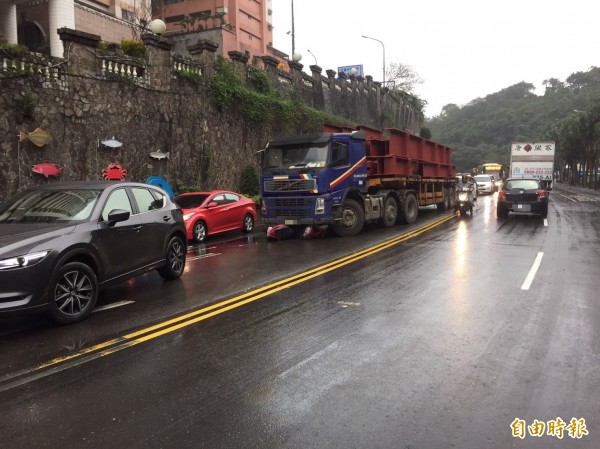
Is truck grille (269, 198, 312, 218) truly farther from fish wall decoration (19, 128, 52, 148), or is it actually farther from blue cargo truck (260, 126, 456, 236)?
fish wall decoration (19, 128, 52, 148)

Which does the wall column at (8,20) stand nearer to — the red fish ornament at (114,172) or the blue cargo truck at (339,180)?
the red fish ornament at (114,172)

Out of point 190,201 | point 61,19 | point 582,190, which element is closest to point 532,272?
point 190,201

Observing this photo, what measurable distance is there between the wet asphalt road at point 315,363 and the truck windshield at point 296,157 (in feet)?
16.6

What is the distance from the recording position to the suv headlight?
16.6ft

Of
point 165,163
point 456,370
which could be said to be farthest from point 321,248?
point 165,163

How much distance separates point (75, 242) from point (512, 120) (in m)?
108

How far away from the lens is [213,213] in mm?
13656

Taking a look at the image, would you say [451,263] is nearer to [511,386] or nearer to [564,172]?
[511,386]

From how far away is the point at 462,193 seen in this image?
1947cm

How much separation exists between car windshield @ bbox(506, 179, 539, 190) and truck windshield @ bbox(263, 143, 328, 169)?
8.87 metres

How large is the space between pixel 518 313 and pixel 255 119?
1851cm

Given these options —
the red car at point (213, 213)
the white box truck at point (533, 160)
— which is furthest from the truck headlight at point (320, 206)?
the white box truck at point (533, 160)

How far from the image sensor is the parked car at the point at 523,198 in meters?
17.4

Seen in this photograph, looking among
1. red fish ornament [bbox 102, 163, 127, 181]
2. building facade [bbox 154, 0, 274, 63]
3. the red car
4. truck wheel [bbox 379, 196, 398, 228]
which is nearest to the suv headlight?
the red car
